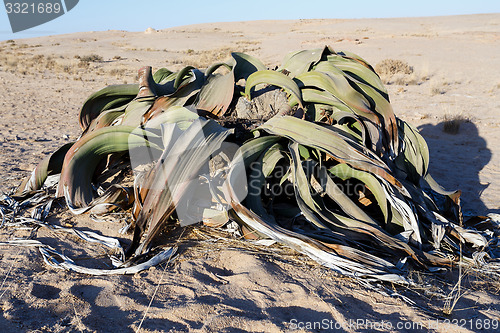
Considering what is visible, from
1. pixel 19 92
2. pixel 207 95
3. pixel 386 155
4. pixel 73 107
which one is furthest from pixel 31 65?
pixel 386 155

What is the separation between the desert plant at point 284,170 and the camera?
1.88 meters

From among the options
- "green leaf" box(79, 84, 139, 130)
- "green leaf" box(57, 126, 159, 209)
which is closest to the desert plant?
"green leaf" box(57, 126, 159, 209)

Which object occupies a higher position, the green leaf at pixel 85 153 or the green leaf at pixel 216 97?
the green leaf at pixel 216 97

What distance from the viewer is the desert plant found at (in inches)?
74.1

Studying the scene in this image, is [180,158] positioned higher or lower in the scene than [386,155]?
higher

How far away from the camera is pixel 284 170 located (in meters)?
2.22

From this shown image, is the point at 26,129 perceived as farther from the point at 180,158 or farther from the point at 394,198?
the point at 394,198

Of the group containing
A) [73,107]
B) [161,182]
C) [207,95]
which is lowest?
[73,107]

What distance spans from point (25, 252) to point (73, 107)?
5.10 meters

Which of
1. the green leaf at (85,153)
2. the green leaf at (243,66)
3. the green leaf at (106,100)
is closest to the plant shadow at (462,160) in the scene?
the green leaf at (243,66)

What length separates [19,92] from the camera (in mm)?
7387

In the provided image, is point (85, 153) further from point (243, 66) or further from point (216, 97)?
point (243, 66)
